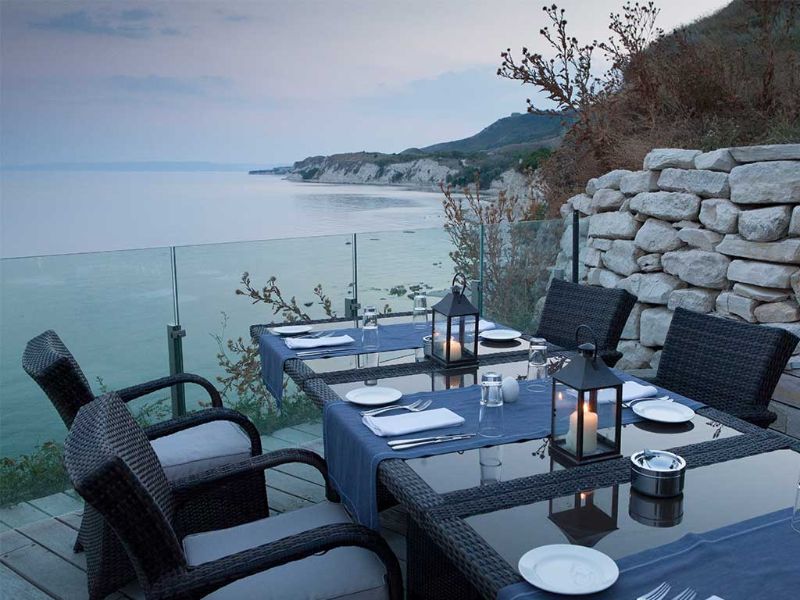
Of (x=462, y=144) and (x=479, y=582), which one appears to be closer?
(x=479, y=582)

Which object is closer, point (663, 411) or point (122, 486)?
point (122, 486)

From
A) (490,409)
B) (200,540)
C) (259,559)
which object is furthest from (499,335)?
(259,559)

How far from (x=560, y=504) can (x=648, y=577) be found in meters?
0.31

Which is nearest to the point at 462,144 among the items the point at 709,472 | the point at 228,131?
the point at 228,131

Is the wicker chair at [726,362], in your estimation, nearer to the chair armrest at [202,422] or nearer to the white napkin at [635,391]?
the white napkin at [635,391]

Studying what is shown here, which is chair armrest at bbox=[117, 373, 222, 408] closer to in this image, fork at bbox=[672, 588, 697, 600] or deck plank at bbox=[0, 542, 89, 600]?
deck plank at bbox=[0, 542, 89, 600]

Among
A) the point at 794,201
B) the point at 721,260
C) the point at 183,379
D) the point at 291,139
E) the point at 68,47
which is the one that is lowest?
the point at 183,379

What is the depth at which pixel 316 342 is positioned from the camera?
3.01m

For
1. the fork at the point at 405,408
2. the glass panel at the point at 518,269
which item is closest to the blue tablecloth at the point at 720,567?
the fork at the point at 405,408

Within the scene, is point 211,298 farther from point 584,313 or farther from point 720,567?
point 720,567

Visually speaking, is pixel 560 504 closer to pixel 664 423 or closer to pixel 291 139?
pixel 664 423

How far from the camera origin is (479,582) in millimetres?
1320

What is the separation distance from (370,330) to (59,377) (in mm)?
1156

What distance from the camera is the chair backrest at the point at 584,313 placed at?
336cm
